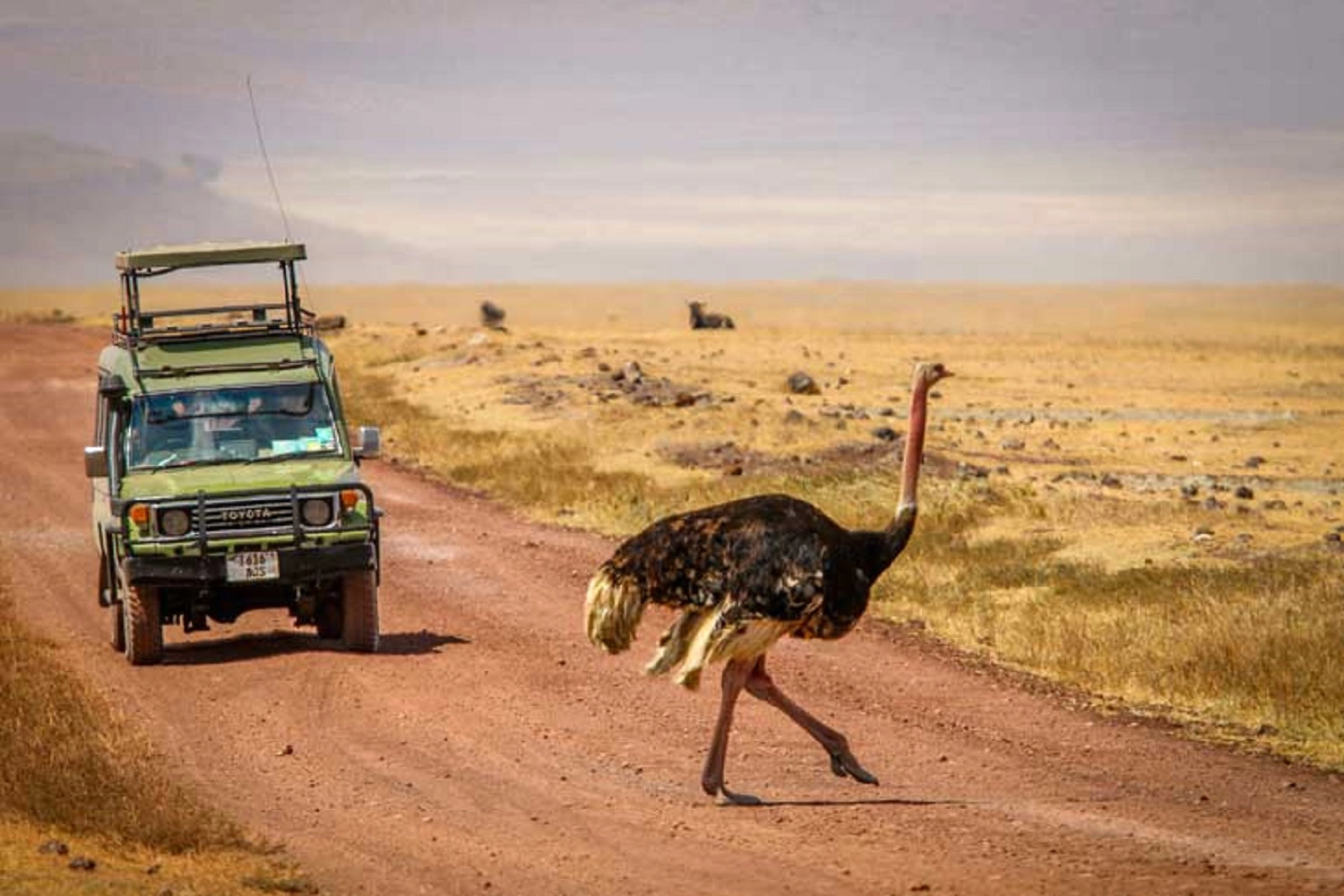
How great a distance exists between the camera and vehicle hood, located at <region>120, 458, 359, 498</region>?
51.9 feet

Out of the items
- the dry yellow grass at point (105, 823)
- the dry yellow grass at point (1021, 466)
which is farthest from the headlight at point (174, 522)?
the dry yellow grass at point (1021, 466)

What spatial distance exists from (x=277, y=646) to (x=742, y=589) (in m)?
6.43

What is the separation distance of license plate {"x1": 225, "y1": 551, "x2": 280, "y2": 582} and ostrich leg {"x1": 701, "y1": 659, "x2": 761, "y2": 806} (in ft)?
16.0

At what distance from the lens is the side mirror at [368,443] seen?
52.9 ft

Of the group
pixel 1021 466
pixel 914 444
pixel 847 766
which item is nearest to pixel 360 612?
pixel 847 766

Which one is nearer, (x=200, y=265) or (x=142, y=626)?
(x=142, y=626)

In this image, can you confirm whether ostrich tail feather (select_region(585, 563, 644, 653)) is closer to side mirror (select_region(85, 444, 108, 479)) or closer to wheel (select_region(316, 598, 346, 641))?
wheel (select_region(316, 598, 346, 641))

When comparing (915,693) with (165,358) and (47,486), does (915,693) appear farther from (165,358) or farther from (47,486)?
(47,486)

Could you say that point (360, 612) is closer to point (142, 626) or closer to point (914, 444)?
point (142, 626)

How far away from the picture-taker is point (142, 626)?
51.4 ft

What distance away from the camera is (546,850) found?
10750 mm

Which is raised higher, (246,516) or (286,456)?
(286,456)

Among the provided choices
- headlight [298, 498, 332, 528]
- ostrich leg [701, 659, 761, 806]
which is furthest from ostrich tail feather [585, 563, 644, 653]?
headlight [298, 498, 332, 528]

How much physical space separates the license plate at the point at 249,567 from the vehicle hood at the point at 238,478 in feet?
1.71
